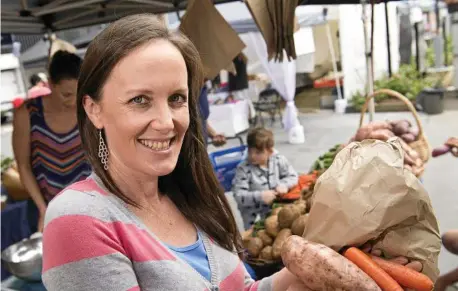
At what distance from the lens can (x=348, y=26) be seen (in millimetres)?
11766

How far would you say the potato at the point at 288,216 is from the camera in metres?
2.61

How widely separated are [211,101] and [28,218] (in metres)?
7.14

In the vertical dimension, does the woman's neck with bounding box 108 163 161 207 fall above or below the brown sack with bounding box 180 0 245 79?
below

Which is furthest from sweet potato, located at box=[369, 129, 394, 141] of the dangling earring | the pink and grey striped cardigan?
the dangling earring

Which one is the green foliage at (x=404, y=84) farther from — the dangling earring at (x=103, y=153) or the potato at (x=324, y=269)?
the dangling earring at (x=103, y=153)

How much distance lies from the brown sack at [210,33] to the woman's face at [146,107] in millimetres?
1309

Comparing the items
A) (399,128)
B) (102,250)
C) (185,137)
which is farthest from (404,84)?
(102,250)

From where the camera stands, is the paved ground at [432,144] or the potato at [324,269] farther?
the paved ground at [432,144]

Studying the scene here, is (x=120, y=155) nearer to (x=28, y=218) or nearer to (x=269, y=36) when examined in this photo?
(x=269, y=36)

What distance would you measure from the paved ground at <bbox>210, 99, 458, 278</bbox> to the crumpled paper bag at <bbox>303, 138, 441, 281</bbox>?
241 cm

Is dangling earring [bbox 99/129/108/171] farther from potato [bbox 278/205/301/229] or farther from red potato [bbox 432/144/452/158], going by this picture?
red potato [bbox 432/144/452/158]

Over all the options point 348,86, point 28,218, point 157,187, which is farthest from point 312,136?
point 157,187

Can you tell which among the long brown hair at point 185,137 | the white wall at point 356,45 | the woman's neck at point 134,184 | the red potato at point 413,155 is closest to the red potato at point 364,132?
the red potato at point 413,155

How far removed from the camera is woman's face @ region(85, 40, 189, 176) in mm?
982
